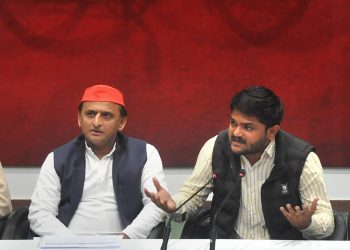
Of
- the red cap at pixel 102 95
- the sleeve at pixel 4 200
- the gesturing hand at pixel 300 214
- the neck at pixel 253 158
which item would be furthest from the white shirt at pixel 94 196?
the gesturing hand at pixel 300 214

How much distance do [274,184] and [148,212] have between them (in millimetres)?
640

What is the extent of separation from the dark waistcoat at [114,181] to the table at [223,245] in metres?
0.64

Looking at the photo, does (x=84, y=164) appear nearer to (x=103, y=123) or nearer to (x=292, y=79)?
(x=103, y=123)

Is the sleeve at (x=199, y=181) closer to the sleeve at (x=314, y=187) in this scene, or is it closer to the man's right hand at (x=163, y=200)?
the man's right hand at (x=163, y=200)

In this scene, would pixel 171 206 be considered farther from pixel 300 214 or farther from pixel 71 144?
pixel 71 144

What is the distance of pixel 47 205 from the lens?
2.91 m

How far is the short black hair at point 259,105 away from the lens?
102 inches

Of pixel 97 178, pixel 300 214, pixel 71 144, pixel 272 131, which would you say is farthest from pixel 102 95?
pixel 300 214

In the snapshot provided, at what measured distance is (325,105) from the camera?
4023 mm

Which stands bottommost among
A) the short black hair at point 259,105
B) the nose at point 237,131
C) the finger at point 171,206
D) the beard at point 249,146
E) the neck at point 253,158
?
the finger at point 171,206

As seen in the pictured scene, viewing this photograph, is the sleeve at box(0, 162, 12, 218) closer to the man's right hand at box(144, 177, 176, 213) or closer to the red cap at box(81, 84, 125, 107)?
the red cap at box(81, 84, 125, 107)

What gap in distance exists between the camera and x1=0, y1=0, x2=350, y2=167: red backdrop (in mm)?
3949

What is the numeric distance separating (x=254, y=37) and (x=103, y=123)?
149cm

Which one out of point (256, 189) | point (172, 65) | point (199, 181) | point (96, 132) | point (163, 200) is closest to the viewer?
point (163, 200)
